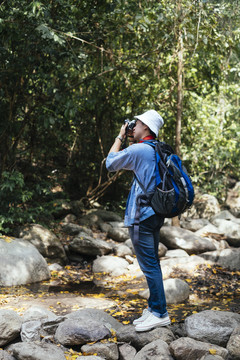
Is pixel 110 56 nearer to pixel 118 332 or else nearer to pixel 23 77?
pixel 23 77

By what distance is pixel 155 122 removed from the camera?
3.51 metres

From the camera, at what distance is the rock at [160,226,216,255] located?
7996 mm

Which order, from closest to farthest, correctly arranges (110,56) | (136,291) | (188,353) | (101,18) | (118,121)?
1. (188,353)
2. (136,291)
3. (101,18)
4. (110,56)
5. (118,121)

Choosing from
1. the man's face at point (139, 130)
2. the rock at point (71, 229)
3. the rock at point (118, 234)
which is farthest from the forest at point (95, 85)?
the man's face at point (139, 130)

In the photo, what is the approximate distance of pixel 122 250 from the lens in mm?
7848

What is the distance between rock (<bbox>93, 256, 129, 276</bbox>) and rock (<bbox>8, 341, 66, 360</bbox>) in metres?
3.63

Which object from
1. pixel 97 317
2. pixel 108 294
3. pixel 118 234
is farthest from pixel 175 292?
pixel 118 234

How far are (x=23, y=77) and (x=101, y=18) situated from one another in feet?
6.26

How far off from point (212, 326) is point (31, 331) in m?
1.67

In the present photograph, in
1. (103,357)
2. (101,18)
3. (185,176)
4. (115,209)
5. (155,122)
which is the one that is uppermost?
(101,18)

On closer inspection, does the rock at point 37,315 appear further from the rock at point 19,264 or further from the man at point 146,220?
the rock at point 19,264

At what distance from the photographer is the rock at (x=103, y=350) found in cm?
324

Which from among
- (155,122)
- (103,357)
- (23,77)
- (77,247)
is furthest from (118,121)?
(103,357)

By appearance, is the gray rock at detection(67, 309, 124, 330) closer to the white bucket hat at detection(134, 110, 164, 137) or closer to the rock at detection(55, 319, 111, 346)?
the rock at detection(55, 319, 111, 346)
